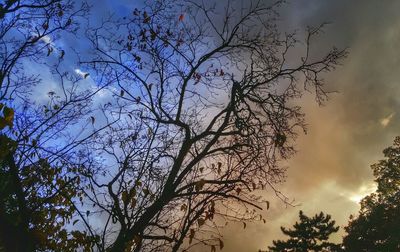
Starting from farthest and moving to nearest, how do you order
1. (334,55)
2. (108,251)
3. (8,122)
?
(334,55) → (108,251) → (8,122)

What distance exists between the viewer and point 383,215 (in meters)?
29.7

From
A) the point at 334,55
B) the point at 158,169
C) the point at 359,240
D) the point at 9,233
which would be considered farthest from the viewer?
the point at 359,240

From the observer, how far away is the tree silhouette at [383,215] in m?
28.4

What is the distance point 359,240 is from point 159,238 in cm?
3008

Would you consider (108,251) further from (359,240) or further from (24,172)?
(359,240)

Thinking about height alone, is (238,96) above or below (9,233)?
above

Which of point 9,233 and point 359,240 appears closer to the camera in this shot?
point 9,233

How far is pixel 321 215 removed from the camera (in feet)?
148

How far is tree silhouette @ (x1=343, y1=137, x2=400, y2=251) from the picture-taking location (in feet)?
93.2

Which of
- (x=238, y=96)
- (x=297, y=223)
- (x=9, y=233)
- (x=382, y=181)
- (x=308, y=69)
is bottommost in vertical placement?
(x=9, y=233)

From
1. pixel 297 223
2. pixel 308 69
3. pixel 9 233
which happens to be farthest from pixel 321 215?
pixel 9 233

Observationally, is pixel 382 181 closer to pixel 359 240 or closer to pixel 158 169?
pixel 359 240

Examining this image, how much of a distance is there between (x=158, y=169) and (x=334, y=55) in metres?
4.93

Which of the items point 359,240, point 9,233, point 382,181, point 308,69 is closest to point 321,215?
point 359,240
